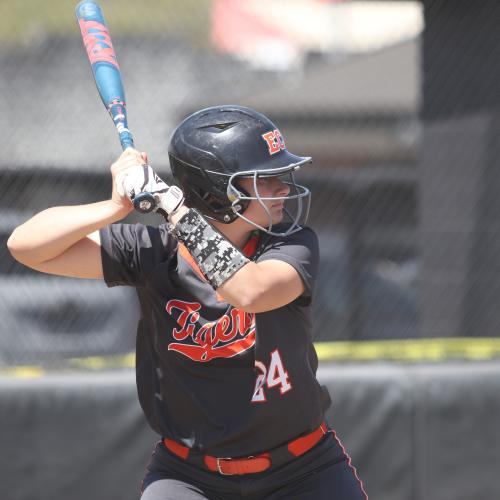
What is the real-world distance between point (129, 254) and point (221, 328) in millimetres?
379

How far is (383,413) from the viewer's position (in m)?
4.55

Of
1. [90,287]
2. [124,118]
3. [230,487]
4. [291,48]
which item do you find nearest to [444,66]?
[90,287]

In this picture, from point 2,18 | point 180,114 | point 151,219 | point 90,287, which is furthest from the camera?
point 2,18

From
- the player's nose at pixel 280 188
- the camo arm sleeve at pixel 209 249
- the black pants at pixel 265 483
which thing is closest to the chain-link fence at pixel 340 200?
the black pants at pixel 265 483

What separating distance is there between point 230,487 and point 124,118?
3.87 ft

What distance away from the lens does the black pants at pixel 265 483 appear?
2.77 m

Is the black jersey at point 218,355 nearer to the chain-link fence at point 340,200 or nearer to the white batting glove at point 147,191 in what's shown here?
the white batting glove at point 147,191

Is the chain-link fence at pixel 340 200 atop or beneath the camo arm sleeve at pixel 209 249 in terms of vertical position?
beneath

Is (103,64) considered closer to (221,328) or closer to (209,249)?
(209,249)

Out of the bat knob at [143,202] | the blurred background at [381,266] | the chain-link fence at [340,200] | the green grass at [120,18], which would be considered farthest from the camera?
the green grass at [120,18]

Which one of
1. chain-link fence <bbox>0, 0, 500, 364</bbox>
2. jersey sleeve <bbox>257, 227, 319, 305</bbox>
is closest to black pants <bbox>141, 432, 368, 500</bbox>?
jersey sleeve <bbox>257, 227, 319, 305</bbox>

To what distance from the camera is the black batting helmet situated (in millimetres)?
2779

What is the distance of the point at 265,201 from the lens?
279 centimetres

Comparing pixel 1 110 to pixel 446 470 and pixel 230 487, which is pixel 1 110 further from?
pixel 230 487
